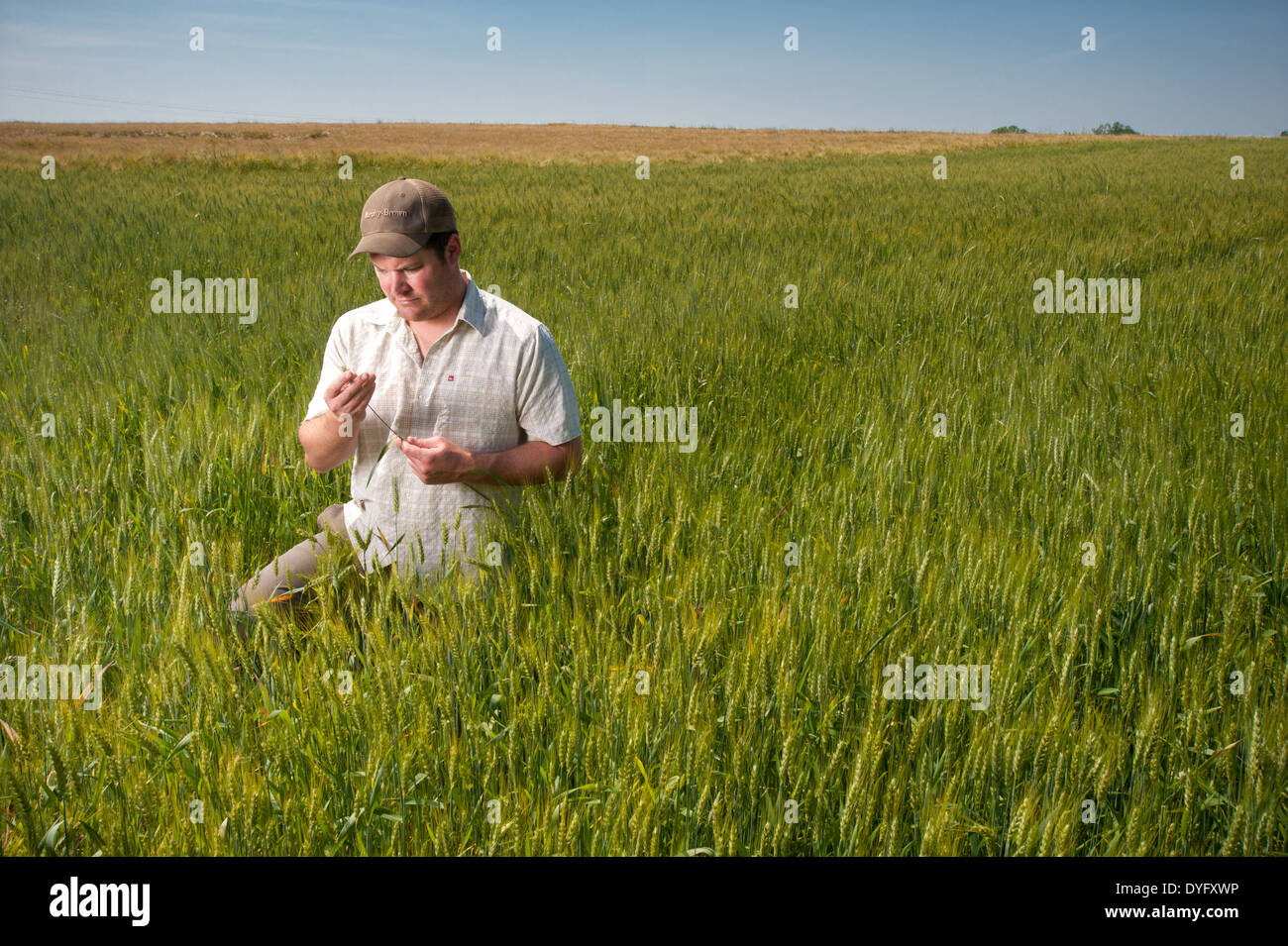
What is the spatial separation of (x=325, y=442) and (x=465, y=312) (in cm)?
45

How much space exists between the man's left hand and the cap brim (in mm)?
412

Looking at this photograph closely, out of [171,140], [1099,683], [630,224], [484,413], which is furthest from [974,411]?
[171,140]

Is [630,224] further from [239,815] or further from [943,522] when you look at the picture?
[239,815]

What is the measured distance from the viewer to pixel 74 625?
1.85 m

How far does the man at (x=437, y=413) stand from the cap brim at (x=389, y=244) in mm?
70

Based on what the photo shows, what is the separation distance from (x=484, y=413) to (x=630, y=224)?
7082 mm

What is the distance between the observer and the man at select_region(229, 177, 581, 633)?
200cm

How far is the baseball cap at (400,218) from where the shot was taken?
6.00 feet

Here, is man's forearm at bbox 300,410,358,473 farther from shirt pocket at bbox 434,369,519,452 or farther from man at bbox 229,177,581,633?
shirt pocket at bbox 434,369,519,452

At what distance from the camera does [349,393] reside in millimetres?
1856

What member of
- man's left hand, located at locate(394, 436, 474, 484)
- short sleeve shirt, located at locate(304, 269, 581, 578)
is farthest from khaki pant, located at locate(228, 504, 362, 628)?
man's left hand, located at locate(394, 436, 474, 484)

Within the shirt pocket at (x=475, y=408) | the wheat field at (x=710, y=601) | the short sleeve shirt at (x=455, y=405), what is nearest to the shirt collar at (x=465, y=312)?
the short sleeve shirt at (x=455, y=405)

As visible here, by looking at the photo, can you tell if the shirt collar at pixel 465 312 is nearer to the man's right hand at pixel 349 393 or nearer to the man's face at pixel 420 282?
the man's face at pixel 420 282

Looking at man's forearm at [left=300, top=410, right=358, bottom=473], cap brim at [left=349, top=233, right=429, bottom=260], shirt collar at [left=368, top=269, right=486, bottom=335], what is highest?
cap brim at [left=349, top=233, right=429, bottom=260]
